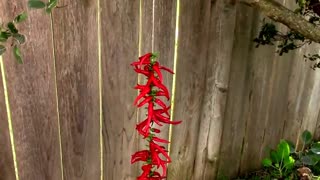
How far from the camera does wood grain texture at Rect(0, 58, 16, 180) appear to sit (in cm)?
175

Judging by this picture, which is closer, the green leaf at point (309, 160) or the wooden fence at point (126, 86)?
the wooden fence at point (126, 86)

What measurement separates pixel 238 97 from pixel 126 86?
830 millimetres

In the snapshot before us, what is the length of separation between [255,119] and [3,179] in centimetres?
165

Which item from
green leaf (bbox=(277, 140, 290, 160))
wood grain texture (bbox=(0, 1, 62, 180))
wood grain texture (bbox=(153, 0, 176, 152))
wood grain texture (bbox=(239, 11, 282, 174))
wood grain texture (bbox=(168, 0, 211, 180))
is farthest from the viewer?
green leaf (bbox=(277, 140, 290, 160))

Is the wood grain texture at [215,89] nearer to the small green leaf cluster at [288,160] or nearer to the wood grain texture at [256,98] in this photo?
the wood grain texture at [256,98]

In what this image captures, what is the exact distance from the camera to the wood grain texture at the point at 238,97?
2316 millimetres

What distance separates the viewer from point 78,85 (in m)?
1.91

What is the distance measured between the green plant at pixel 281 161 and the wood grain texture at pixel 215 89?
40cm

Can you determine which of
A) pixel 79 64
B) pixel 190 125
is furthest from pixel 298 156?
pixel 79 64

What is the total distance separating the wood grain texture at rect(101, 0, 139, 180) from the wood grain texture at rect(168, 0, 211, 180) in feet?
0.90

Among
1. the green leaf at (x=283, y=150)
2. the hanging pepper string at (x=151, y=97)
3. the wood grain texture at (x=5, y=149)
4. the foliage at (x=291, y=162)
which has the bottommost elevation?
the foliage at (x=291, y=162)

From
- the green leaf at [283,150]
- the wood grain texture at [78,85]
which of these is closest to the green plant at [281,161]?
the green leaf at [283,150]

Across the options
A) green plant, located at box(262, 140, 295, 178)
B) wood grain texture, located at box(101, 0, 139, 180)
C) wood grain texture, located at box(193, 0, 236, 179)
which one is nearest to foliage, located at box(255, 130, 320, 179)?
green plant, located at box(262, 140, 295, 178)

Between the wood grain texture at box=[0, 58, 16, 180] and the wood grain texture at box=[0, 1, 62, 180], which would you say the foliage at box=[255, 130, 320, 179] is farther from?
the wood grain texture at box=[0, 58, 16, 180]
